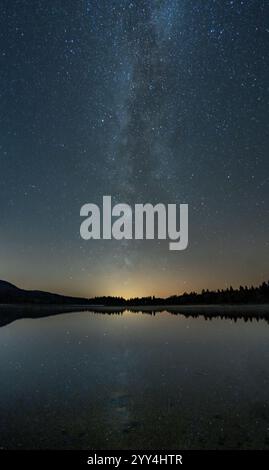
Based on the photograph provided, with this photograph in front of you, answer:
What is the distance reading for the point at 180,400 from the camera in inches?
615

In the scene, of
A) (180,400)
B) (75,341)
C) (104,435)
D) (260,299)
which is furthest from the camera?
(260,299)

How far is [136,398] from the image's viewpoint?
53.0 ft

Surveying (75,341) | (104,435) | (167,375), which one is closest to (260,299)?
(75,341)

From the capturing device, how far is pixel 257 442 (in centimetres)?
1062

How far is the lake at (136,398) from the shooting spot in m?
11.2

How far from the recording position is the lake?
441 inches

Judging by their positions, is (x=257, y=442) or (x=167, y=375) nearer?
(x=257, y=442)

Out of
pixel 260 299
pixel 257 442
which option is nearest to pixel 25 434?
pixel 257 442
